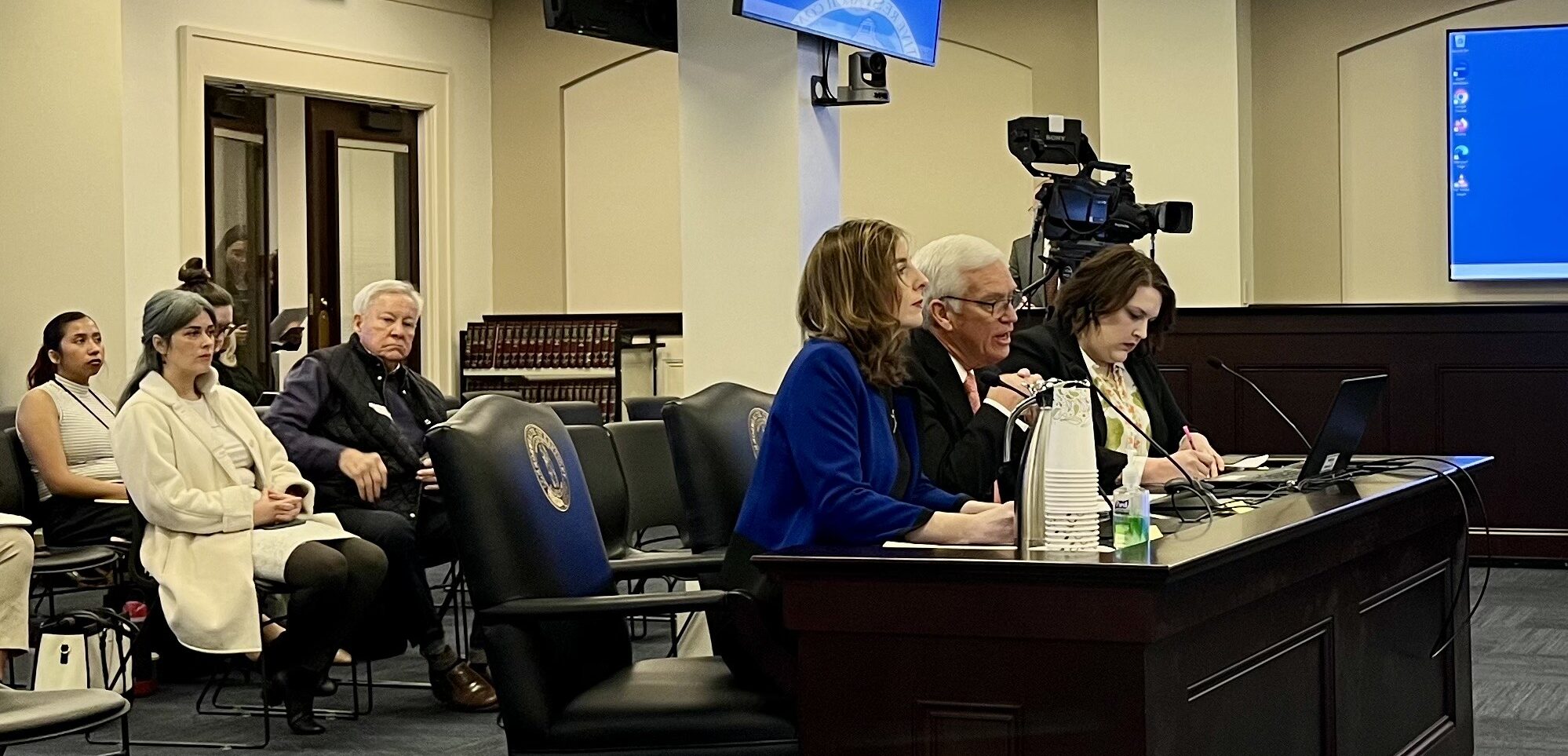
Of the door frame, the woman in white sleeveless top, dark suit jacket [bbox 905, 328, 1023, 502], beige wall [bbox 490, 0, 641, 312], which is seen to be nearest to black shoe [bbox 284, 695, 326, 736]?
the woman in white sleeveless top

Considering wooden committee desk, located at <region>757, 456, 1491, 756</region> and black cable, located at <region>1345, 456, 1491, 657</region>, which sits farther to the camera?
black cable, located at <region>1345, 456, 1491, 657</region>

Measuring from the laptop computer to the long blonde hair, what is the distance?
94cm

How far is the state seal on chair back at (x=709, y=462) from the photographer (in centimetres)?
344

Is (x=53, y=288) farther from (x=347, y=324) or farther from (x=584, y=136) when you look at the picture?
(x=584, y=136)

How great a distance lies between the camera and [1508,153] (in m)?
8.73

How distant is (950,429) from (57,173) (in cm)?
603

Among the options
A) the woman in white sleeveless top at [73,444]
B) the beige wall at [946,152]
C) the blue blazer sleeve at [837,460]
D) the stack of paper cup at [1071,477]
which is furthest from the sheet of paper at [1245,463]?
the beige wall at [946,152]

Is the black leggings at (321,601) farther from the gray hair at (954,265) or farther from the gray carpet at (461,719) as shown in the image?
the gray hair at (954,265)

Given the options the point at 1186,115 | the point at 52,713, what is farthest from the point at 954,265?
the point at 1186,115

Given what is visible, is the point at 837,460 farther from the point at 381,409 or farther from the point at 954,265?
the point at 381,409

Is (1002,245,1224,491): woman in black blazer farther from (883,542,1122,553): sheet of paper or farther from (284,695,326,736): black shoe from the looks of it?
(284,695,326,736): black shoe

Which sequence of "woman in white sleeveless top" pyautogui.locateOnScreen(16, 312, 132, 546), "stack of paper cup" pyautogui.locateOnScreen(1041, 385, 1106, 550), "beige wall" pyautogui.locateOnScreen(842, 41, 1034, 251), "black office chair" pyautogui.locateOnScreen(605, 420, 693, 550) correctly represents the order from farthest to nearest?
"beige wall" pyautogui.locateOnScreen(842, 41, 1034, 251) < "woman in white sleeveless top" pyautogui.locateOnScreen(16, 312, 132, 546) < "black office chair" pyautogui.locateOnScreen(605, 420, 693, 550) < "stack of paper cup" pyautogui.locateOnScreen(1041, 385, 1106, 550)

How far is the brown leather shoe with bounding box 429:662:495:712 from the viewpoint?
489 cm

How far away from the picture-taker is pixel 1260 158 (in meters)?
9.46
